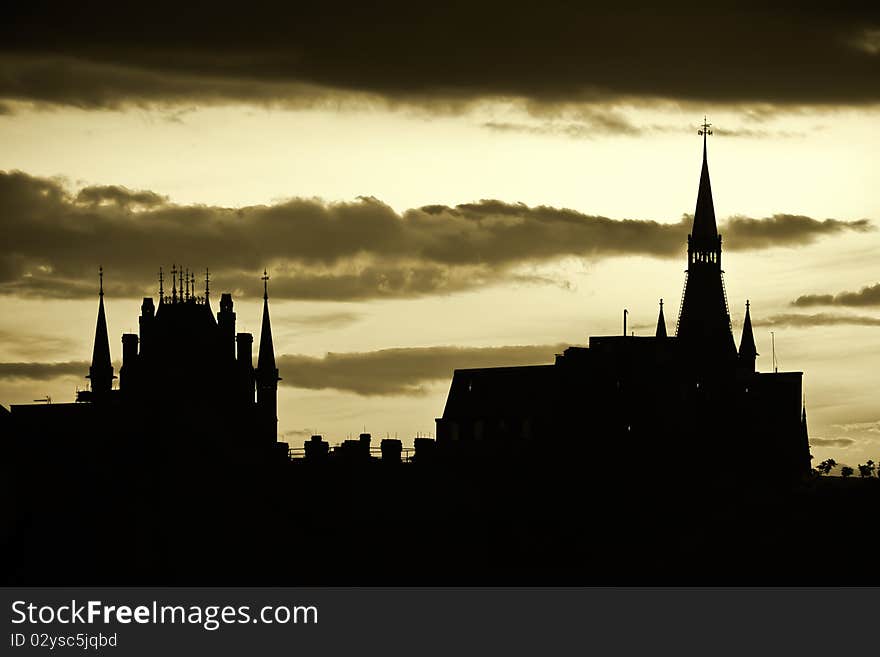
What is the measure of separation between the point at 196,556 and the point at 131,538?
13.1ft

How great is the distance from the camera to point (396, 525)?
18600cm

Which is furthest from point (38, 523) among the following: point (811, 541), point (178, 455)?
point (811, 541)

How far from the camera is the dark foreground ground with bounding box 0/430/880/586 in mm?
166125

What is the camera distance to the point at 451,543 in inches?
7151

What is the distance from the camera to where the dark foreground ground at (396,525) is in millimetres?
166125
